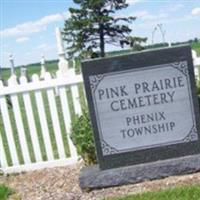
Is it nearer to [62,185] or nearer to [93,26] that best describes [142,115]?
[62,185]

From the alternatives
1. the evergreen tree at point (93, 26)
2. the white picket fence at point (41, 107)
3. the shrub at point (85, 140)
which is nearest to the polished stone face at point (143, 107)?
the shrub at point (85, 140)

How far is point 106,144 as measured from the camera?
5.78m

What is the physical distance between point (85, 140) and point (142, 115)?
3.04 feet

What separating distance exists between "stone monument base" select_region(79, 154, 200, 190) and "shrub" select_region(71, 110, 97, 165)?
655 mm

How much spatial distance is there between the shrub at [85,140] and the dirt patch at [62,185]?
303 millimetres

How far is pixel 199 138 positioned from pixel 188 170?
38cm

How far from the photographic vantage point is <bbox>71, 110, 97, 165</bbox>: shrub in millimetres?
6332

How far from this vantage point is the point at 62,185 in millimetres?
6133

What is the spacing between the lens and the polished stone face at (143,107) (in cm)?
572

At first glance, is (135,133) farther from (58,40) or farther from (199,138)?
(58,40)

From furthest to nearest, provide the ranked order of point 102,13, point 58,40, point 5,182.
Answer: point 102,13 → point 58,40 → point 5,182

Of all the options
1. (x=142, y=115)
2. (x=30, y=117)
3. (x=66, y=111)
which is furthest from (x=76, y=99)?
(x=142, y=115)

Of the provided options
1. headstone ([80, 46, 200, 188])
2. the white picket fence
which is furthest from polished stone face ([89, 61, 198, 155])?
the white picket fence

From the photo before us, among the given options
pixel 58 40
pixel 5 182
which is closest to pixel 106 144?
pixel 5 182
